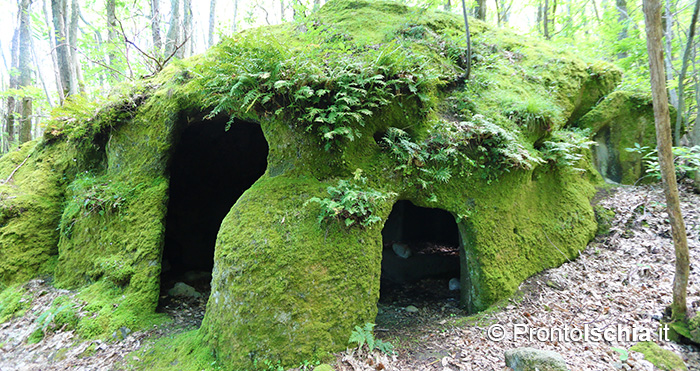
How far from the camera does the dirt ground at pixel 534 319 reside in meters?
3.99

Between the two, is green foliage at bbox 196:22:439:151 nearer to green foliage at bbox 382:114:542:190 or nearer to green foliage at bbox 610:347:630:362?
green foliage at bbox 382:114:542:190

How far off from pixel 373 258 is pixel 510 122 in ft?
12.6

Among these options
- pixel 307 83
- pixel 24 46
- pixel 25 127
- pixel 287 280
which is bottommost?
pixel 287 280

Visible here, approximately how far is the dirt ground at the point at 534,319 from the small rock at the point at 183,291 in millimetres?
245

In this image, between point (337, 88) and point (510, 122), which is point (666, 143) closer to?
point (510, 122)

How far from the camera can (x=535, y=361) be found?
11.3 ft

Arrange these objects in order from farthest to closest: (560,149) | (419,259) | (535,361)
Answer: (419,259) < (560,149) < (535,361)

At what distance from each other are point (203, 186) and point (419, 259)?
21.9ft

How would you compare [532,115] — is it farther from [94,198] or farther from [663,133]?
[94,198]

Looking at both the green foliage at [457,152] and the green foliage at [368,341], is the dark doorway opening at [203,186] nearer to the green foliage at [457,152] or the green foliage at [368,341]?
the green foliage at [368,341]

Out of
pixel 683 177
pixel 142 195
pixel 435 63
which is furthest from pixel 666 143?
pixel 142 195

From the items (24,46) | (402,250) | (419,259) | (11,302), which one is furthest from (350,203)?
(24,46)

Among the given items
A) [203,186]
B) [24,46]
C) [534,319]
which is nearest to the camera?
[534,319]

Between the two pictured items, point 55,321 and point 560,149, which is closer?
point 55,321
